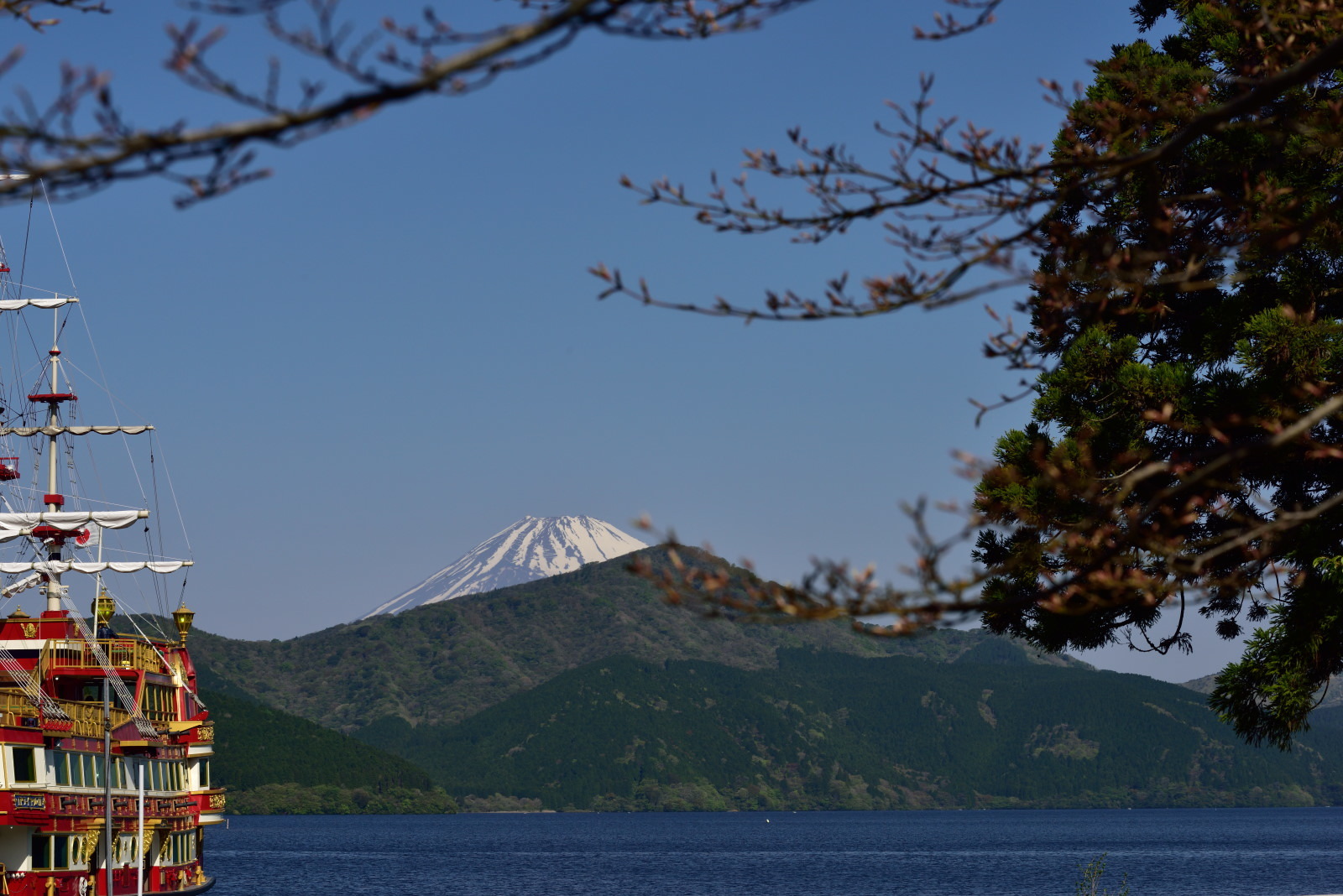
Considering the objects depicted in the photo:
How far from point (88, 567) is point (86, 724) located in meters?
16.7

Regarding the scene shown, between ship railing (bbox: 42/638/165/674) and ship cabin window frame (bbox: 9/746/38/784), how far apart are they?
28.2 ft

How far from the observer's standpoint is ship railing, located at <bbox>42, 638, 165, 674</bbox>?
55.3 metres

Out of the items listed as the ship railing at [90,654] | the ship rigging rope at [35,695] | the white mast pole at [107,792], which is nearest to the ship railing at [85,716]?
the white mast pole at [107,792]

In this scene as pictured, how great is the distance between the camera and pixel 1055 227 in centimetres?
829

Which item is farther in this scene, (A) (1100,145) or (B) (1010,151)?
(A) (1100,145)

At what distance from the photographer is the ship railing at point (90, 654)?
55312 mm

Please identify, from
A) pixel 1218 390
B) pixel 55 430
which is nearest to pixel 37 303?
pixel 55 430

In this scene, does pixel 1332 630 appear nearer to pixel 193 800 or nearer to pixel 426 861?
pixel 193 800

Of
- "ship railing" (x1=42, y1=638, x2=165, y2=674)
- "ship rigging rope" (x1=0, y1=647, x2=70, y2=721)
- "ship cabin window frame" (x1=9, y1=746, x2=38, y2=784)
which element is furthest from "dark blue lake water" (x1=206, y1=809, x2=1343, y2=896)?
"ship cabin window frame" (x1=9, y1=746, x2=38, y2=784)

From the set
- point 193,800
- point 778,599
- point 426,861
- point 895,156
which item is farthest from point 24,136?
point 426,861

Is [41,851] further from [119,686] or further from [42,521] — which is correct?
[42,521]

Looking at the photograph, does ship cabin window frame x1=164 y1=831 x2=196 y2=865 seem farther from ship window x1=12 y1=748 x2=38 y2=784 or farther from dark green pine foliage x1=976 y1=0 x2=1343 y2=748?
dark green pine foliage x1=976 y1=0 x2=1343 y2=748

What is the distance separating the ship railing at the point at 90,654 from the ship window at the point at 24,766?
8.66 metres

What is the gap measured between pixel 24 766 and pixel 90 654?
10.6m
